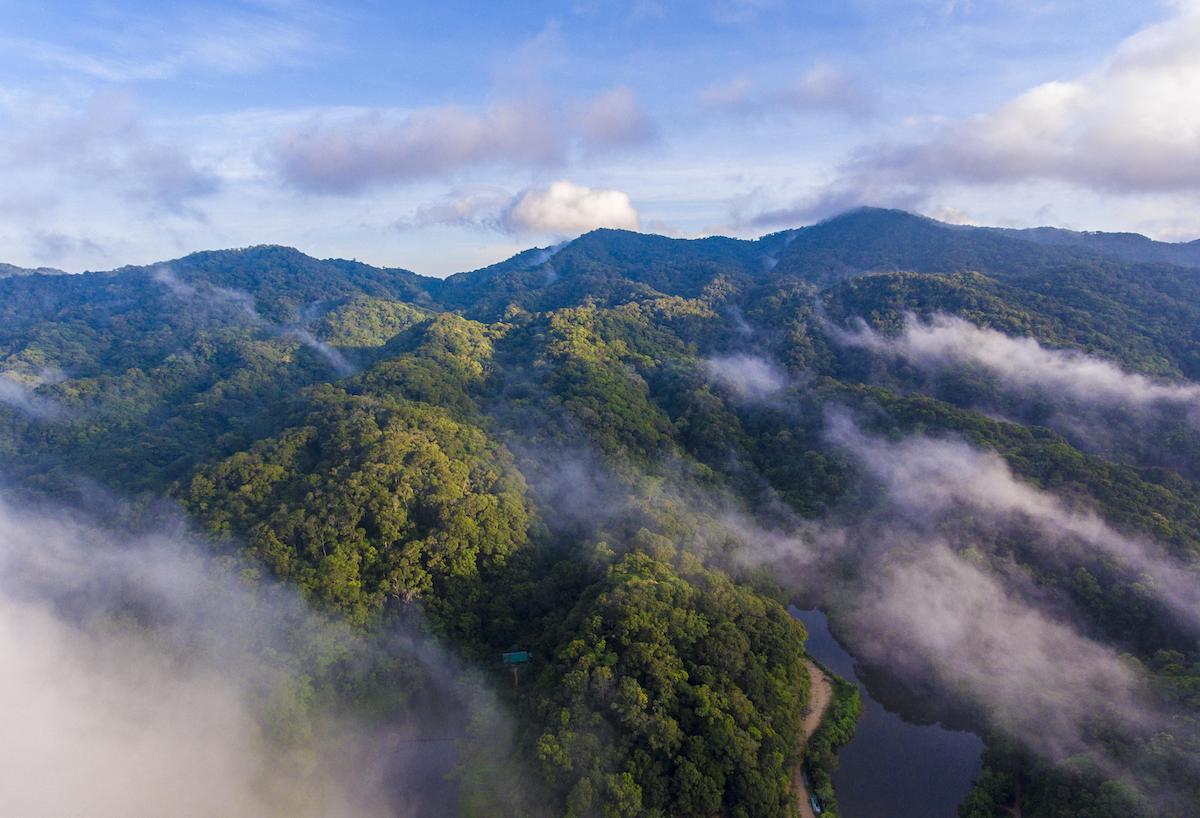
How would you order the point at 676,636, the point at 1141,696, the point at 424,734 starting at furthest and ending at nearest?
1. the point at 424,734
2. the point at 676,636
3. the point at 1141,696

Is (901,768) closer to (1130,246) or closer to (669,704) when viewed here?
(669,704)

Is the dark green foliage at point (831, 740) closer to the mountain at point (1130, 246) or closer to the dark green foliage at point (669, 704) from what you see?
the dark green foliage at point (669, 704)

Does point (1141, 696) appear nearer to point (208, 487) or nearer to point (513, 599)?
point (513, 599)

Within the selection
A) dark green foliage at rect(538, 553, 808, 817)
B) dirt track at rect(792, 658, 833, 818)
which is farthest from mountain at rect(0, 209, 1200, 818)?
dirt track at rect(792, 658, 833, 818)

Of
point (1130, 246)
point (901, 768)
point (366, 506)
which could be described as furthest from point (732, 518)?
point (1130, 246)

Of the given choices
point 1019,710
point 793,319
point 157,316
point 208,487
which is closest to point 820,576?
point 1019,710
